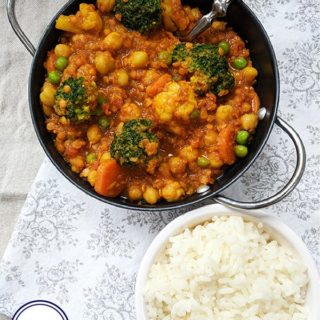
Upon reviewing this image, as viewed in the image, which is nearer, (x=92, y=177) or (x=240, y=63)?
(x=92, y=177)

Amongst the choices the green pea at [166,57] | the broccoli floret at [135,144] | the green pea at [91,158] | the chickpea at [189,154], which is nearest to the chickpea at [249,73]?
the green pea at [166,57]

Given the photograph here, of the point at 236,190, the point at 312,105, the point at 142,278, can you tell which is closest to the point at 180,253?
the point at 142,278

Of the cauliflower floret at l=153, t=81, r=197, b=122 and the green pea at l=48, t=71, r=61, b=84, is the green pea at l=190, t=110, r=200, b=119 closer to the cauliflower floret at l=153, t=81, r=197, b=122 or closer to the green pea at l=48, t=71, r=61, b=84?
the cauliflower floret at l=153, t=81, r=197, b=122

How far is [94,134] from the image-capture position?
3490 mm

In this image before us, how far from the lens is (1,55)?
13.7 feet

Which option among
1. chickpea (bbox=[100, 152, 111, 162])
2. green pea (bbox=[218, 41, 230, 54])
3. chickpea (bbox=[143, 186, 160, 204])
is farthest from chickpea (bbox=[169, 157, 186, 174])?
green pea (bbox=[218, 41, 230, 54])

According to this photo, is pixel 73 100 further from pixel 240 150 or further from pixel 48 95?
pixel 240 150

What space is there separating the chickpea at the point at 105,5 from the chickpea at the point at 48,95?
1.90 ft

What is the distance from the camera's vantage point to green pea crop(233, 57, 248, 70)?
11.8 ft

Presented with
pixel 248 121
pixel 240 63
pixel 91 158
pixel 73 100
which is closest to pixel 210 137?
pixel 248 121

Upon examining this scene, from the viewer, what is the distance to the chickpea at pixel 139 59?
11.4 feet

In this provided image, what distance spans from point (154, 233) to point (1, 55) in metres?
1.68

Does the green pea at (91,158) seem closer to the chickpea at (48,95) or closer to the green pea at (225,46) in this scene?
the chickpea at (48,95)

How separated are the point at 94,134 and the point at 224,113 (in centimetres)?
78
